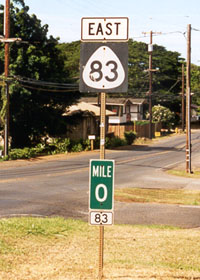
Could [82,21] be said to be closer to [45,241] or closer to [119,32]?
[119,32]

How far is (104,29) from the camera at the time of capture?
21.2 feet

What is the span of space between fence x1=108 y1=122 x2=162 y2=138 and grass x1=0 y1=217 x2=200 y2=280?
46.7 meters

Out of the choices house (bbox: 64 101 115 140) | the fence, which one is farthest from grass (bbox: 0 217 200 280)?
the fence

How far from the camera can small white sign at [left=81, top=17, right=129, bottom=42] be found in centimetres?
643

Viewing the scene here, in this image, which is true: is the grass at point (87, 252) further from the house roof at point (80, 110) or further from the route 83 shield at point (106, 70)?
the house roof at point (80, 110)

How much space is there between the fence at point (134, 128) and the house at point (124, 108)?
4629mm

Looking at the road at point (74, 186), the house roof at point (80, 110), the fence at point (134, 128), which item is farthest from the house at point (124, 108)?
the road at point (74, 186)

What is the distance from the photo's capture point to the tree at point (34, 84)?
37.3 m

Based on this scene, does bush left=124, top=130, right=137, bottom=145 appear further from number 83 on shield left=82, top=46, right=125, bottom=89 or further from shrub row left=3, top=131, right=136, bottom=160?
number 83 on shield left=82, top=46, right=125, bottom=89

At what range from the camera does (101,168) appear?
251 inches

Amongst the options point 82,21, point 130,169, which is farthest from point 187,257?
point 130,169

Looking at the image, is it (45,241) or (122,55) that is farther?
(45,241)

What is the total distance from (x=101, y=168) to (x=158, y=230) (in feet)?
17.4

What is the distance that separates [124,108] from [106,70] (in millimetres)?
70132
